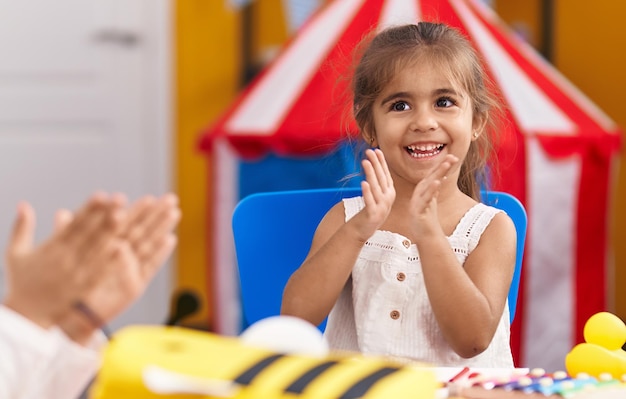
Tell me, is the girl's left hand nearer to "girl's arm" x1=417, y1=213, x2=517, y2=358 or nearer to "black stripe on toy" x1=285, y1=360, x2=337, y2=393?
"girl's arm" x1=417, y1=213, x2=517, y2=358

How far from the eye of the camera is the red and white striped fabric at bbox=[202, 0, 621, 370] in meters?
1.80

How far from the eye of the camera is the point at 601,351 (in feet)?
2.23

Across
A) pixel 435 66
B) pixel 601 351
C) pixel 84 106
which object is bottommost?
pixel 601 351

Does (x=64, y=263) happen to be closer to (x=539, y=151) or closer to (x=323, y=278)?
(x=323, y=278)

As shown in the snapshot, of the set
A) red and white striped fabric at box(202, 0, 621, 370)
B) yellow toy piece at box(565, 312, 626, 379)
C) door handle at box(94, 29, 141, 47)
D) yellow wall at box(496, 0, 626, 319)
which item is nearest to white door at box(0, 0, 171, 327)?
door handle at box(94, 29, 141, 47)

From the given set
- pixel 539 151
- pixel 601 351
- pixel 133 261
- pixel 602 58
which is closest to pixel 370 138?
pixel 601 351

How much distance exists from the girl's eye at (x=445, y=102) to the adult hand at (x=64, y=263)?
0.46 m

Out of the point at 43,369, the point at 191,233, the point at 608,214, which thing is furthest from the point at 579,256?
the point at 43,369

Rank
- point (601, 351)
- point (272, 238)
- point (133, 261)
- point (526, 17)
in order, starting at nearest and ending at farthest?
point (133, 261)
point (601, 351)
point (272, 238)
point (526, 17)

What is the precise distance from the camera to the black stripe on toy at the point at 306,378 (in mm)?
406

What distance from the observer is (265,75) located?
203 cm

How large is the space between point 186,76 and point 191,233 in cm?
47

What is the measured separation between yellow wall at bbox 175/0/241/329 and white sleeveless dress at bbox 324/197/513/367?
1.91 m

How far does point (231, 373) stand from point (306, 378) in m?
0.04
